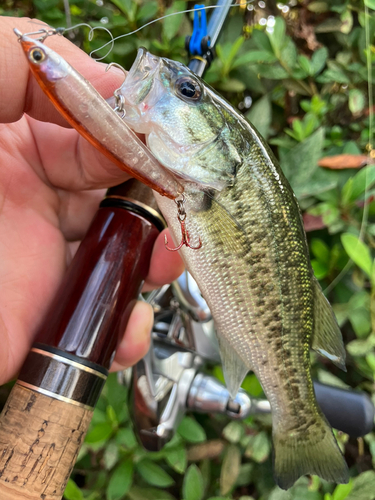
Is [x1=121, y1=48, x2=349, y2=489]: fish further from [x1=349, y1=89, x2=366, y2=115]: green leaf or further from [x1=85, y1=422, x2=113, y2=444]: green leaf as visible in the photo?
[x1=349, y1=89, x2=366, y2=115]: green leaf

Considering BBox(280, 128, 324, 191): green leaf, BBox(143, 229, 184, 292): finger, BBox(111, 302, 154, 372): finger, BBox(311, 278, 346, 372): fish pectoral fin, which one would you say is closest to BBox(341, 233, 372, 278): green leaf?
BBox(280, 128, 324, 191): green leaf

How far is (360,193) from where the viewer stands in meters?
1.28

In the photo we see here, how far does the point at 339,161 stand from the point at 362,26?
60 centimetres

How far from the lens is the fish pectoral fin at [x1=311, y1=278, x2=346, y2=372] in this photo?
76 cm

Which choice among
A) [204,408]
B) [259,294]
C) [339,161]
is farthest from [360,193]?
[204,408]

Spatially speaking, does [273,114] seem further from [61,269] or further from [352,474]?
[352,474]

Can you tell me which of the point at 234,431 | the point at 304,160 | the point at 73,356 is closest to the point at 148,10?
the point at 304,160

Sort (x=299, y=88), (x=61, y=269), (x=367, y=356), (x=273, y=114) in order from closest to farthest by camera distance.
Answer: (x=61, y=269), (x=367, y=356), (x=299, y=88), (x=273, y=114)

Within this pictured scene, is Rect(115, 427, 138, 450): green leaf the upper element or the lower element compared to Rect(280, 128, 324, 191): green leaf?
lower

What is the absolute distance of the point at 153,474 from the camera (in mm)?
1150

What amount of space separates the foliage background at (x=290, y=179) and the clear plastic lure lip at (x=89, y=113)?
861 mm

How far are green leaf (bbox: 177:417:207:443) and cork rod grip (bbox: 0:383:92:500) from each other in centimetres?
62

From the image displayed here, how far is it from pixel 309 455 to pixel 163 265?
0.54 meters

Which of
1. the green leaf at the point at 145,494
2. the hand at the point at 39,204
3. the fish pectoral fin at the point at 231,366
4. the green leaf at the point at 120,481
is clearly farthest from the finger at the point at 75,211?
the green leaf at the point at 145,494
